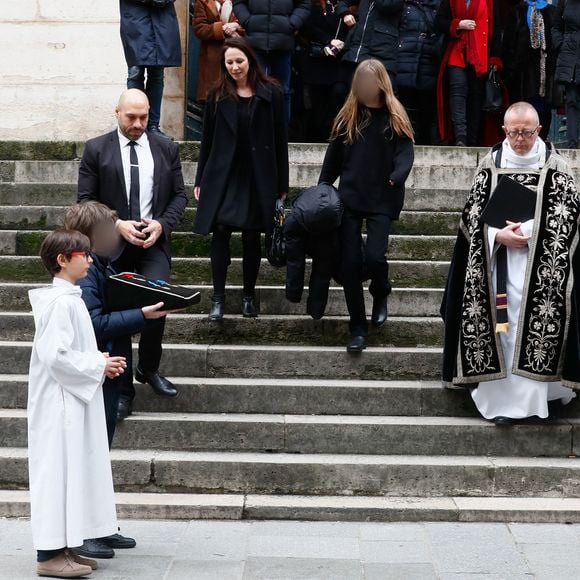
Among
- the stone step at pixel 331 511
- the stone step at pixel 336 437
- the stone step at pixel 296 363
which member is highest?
the stone step at pixel 296 363

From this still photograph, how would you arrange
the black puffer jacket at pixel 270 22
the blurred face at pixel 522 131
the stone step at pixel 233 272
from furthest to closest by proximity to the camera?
the black puffer jacket at pixel 270 22 → the stone step at pixel 233 272 → the blurred face at pixel 522 131

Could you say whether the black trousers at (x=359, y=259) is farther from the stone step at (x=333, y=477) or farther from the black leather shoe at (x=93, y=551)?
the black leather shoe at (x=93, y=551)

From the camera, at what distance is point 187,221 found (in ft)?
29.9

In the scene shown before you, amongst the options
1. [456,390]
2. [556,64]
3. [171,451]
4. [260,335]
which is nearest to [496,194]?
[456,390]

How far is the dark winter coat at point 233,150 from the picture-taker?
7.82m

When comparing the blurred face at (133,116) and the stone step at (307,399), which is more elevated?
the blurred face at (133,116)

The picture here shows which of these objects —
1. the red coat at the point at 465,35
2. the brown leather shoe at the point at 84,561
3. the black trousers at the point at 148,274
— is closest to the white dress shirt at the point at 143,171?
the black trousers at the point at 148,274

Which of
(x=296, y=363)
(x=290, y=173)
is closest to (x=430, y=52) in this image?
(x=290, y=173)

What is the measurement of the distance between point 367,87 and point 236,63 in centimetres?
85

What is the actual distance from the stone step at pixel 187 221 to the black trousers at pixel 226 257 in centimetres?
125

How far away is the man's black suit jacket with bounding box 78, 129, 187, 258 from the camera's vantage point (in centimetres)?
709

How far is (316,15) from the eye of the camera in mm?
11008

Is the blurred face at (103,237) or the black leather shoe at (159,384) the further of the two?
the black leather shoe at (159,384)

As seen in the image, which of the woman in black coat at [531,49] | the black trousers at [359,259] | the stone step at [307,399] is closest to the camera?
the stone step at [307,399]
